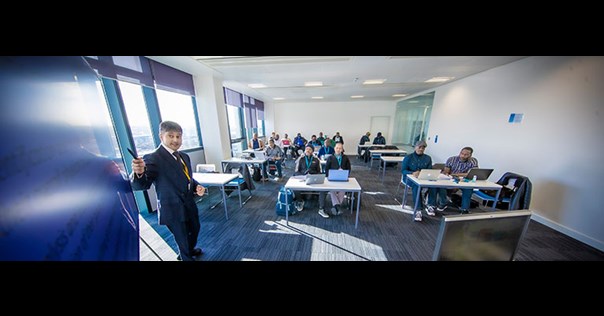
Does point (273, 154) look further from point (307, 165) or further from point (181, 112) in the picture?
point (181, 112)

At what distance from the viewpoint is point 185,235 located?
1.66 metres

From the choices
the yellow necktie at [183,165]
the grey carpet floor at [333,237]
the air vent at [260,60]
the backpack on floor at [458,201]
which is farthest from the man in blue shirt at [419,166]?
the yellow necktie at [183,165]

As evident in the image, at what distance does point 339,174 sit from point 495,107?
12.0ft

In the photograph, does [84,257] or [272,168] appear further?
[272,168]

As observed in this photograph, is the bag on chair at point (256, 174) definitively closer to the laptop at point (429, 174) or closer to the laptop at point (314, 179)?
the laptop at point (314, 179)

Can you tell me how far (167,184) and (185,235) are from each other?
578 mm

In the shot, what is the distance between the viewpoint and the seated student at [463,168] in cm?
286

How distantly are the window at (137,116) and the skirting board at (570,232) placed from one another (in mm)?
6782

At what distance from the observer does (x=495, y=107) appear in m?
3.29

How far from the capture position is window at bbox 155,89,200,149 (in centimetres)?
324

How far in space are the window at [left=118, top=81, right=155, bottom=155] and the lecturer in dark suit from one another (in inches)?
76.1

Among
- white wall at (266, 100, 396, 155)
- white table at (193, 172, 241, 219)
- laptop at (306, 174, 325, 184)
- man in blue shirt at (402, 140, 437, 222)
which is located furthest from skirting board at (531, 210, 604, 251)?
white wall at (266, 100, 396, 155)
